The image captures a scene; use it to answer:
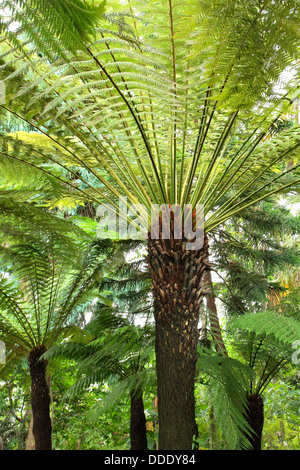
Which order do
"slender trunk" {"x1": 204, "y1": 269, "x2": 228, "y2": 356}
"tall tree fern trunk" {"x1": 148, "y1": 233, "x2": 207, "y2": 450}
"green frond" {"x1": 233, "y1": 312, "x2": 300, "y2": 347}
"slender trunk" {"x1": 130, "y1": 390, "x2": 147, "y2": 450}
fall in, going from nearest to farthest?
1. "tall tree fern trunk" {"x1": 148, "y1": 233, "x2": 207, "y2": 450}
2. "green frond" {"x1": 233, "y1": 312, "x2": 300, "y2": 347}
3. "slender trunk" {"x1": 204, "y1": 269, "x2": 228, "y2": 356}
4. "slender trunk" {"x1": 130, "y1": 390, "x2": 147, "y2": 450}

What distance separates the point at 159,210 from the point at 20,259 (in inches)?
45.7

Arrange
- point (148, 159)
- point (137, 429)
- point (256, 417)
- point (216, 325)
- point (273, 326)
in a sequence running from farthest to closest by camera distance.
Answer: point (216, 325) → point (137, 429) → point (256, 417) → point (148, 159) → point (273, 326)

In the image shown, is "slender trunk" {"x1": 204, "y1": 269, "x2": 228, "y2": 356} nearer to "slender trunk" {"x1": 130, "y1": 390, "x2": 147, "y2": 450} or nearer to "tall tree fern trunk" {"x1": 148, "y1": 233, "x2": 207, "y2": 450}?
"tall tree fern trunk" {"x1": 148, "y1": 233, "x2": 207, "y2": 450}

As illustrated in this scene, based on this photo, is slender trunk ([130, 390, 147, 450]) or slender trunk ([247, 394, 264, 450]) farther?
slender trunk ([130, 390, 147, 450])

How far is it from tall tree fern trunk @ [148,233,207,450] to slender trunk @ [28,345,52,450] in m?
1.34

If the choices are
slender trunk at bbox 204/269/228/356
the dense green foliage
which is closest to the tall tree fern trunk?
the dense green foliage

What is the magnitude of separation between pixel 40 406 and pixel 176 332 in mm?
1541

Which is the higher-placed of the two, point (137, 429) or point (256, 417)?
point (256, 417)

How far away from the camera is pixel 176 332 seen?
151 centimetres

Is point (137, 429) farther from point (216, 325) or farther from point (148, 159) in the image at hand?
point (148, 159)

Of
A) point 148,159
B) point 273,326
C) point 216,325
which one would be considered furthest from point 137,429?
point 148,159

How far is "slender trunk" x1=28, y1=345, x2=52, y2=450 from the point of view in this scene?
2445mm
